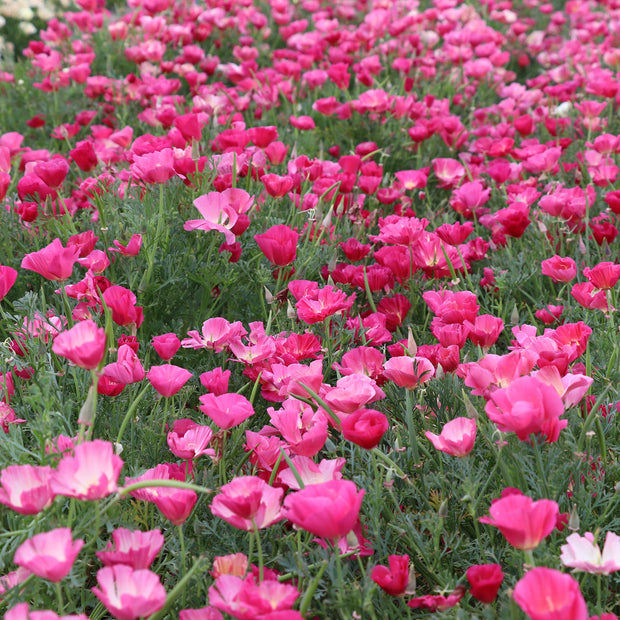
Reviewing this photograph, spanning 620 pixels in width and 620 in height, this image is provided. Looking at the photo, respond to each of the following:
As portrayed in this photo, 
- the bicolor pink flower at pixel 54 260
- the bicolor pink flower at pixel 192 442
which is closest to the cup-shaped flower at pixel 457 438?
the bicolor pink flower at pixel 192 442

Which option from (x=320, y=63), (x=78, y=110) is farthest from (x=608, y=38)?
(x=78, y=110)

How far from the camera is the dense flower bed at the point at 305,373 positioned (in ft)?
3.78

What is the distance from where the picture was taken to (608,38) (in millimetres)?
4672

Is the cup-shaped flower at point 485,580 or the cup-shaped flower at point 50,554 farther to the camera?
the cup-shaped flower at point 485,580

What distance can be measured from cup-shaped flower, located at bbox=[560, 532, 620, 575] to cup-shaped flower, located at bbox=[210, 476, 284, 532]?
0.48m

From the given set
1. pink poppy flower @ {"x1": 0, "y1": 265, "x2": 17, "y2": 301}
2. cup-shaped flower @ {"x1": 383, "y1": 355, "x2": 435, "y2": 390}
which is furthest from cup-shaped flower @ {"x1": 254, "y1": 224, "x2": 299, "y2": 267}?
pink poppy flower @ {"x1": 0, "y1": 265, "x2": 17, "y2": 301}

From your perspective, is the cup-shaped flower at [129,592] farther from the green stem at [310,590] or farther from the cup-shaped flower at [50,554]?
the green stem at [310,590]

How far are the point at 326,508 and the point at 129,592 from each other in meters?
0.32

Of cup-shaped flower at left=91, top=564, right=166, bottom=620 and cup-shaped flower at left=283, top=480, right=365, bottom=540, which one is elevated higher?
cup-shaped flower at left=283, top=480, right=365, bottom=540

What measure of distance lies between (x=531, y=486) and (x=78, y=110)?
3.16m

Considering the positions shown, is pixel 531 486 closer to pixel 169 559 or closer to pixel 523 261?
pixel 169 559

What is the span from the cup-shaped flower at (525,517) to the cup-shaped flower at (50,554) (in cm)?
62

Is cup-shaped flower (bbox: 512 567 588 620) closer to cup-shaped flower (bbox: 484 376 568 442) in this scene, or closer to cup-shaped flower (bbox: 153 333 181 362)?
cup-shaped flower (bbox: 484 376 568 442)

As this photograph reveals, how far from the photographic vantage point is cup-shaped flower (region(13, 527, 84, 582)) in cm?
101
